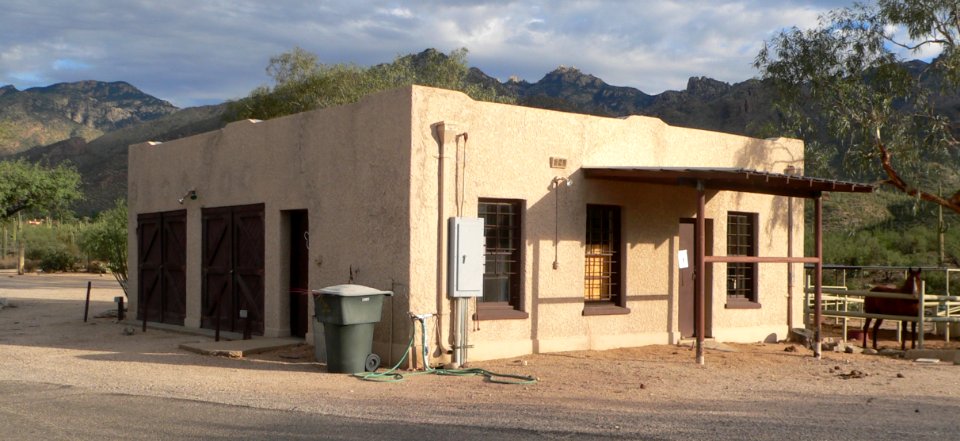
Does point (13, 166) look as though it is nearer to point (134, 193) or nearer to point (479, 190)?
point (134, 193)

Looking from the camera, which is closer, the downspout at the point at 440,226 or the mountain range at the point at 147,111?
the downspout at the point at 440,226

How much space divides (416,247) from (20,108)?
387ft

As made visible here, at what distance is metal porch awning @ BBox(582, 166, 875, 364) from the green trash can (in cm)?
420

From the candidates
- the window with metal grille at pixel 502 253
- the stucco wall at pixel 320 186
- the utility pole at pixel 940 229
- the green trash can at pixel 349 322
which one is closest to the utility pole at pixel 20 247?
the stucco wall at pixel 320 186

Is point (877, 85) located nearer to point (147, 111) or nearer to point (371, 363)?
point (371, 363)

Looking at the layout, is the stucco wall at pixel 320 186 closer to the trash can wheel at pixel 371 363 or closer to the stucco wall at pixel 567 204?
the stucco wall at pixel 567 204

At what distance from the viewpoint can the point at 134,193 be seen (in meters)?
20.6

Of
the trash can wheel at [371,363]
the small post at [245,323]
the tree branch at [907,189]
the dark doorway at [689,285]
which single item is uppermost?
the tree branch at [907,189]

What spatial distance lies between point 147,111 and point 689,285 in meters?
132

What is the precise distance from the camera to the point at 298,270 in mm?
15953

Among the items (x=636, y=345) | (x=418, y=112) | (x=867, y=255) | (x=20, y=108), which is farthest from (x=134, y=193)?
(x=20, y=108)

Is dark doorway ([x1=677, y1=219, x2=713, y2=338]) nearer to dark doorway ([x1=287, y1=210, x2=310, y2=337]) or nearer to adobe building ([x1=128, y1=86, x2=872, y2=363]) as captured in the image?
adobe building ([x1=128, y1=86, x2=872, y2=363])

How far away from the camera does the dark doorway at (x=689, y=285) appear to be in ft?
54.6

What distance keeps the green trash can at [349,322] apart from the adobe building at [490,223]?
56 centimetres
